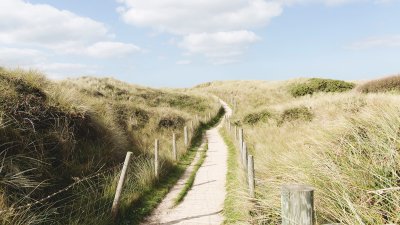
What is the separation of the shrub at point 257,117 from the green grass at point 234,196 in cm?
440

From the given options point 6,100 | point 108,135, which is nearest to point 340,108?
point 108,135

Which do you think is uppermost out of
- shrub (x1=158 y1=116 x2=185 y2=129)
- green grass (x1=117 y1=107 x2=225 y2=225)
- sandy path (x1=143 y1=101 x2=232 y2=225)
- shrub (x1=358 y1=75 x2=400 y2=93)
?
shrub (x1=358 y1=75 x2=400 y2=93)

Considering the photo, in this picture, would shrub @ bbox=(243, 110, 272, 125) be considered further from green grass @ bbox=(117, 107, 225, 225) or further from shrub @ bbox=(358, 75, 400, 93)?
green grass @ bbox=(117, 107, 225, 225)

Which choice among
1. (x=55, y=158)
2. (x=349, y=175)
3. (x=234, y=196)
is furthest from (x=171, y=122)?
(x=349, y=175)

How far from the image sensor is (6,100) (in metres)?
9.78

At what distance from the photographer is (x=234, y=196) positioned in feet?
25.5

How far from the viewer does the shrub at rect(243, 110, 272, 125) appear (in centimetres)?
2323

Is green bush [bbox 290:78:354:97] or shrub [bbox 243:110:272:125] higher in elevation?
green bush [bbox 290:78:354:97]

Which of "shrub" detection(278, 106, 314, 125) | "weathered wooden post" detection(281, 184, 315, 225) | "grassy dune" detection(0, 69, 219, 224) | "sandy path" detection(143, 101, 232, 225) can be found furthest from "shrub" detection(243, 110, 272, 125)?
"weathered wooden post" detection(281, 184, 315, 225)

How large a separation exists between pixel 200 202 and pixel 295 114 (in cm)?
1196

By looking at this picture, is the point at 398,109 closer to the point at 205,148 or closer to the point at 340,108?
the point at 340,108

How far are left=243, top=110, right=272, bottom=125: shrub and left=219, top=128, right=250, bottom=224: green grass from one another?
4.40 m

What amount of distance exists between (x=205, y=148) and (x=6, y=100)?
11480 mm

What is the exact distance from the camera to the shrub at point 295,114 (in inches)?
770
